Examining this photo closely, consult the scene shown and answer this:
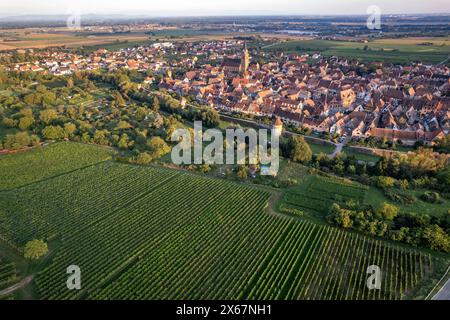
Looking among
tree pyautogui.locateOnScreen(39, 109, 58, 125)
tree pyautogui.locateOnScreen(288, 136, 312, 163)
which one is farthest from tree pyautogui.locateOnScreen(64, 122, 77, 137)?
tree pyautogui.locateOnScreen(288, 136, 312, 163)

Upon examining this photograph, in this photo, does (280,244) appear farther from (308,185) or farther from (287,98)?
(287,98)

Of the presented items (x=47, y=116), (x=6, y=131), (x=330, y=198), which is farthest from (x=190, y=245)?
(x=6, y=131)

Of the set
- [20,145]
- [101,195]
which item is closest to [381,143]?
[101,195]

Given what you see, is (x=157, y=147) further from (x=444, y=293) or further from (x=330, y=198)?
(x=444, y=293)

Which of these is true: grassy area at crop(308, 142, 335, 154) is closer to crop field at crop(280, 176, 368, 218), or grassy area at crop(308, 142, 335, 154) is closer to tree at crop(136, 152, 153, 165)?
crop field at crop(280, 176, 368, 218)

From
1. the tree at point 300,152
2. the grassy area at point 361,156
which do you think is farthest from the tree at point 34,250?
the grassy area at point 361,156

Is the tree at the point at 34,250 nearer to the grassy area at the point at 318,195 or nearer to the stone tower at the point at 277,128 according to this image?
the grassy area at the point at 318,195
